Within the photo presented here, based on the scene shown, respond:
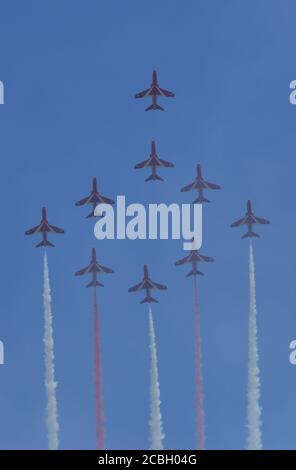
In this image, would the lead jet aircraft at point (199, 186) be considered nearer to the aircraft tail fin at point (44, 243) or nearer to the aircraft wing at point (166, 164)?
the aircraft wing at point (166, 164)

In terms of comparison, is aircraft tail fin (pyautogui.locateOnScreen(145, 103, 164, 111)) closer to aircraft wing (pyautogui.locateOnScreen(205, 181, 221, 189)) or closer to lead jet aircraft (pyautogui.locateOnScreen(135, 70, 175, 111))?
lead jet aircraft (pyautogui.locateOnScreen(135, 70, 175, 111))

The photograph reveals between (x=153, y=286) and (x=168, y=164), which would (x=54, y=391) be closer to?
(x=153, y=286)

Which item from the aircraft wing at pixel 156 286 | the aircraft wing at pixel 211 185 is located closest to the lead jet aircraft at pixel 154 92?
the aircraft wing at pixel 211 185

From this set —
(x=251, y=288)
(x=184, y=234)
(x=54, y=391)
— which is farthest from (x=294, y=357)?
(x=54, y=391)

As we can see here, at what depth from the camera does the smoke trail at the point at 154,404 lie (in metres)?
31.3

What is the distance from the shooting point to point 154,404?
31.6 m

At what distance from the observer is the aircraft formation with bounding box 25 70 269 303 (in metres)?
31.6

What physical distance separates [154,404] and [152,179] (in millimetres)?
5541

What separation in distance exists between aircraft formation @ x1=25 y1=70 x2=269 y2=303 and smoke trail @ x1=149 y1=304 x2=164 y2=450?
107 cm

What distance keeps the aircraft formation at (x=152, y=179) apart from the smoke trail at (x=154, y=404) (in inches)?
42.0

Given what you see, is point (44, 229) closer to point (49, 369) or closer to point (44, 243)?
point (44, 243)

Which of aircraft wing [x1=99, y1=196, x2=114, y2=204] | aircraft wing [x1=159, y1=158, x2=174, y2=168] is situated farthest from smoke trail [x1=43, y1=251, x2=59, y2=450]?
aircraft wing [x1=159, y1=158, x2=174, y2=168]
